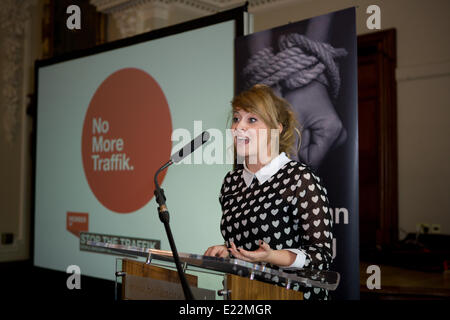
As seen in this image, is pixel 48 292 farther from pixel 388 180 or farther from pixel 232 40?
pixel 388 180

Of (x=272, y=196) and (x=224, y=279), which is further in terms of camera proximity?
(x=272, y=196)

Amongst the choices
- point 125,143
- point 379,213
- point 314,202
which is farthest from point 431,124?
point 314,202

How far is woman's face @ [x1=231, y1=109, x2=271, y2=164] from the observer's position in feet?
5.64

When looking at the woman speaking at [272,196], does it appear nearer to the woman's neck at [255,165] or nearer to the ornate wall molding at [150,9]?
the woman's neck at [255,165]

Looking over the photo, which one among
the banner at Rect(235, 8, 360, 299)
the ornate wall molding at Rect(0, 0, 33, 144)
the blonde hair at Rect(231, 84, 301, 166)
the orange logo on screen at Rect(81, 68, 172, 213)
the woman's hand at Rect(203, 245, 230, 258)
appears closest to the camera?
the woman's hand at Rect(203, 245, 230, 258)

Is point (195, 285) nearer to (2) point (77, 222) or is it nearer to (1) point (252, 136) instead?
(1) point (252, 136)

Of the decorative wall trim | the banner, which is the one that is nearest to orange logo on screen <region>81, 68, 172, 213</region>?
the banner

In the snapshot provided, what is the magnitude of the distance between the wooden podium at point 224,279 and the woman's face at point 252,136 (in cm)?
57

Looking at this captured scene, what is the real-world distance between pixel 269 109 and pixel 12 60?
14.1 ft

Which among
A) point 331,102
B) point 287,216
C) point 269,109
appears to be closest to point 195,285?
point 287,216

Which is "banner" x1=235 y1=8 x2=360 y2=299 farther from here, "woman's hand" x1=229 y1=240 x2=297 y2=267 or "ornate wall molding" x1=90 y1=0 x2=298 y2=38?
"ornate wall molding" x1=90 y1=0 x2=298 y2=38

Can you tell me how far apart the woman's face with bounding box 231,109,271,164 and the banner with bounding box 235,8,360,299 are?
1.95ft

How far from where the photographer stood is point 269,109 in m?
1.73
